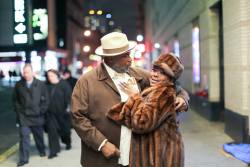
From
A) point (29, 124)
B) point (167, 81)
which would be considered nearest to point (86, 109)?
point (167, 81)

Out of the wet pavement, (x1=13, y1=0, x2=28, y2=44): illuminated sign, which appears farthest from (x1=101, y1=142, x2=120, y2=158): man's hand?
(x1=13, y1=0, x2=28, y2=44): illuminated sign

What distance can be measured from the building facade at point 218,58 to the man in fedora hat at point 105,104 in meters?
6.61

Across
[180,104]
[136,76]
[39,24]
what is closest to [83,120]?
[136,76]

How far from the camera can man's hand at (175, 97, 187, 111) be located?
13.6 ft

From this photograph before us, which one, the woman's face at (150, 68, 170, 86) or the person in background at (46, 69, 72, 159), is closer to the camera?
the woman's face at (150, 68, 170, 86)

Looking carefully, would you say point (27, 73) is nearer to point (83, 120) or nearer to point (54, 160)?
point (54, 160)

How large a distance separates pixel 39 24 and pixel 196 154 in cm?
2399

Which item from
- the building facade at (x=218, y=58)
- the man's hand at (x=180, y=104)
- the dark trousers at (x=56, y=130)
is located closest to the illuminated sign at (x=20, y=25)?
the building facade at (x=218, y=58)

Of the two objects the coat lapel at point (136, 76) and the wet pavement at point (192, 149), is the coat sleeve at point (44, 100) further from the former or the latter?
the coat lapel at point (136, 76)

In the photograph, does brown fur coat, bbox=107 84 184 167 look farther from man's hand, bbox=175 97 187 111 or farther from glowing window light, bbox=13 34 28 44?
glowing window light, bbox=13 34 28 44

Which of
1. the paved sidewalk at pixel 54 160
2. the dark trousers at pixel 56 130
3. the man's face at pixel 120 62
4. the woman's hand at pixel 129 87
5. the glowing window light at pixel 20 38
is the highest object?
the glowing window light at pixel 20 38

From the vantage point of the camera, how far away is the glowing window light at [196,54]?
18714 millimetres

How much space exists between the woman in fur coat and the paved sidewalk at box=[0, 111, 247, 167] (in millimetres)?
3318

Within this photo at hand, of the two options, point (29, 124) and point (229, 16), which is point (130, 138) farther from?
point (229, 16)
